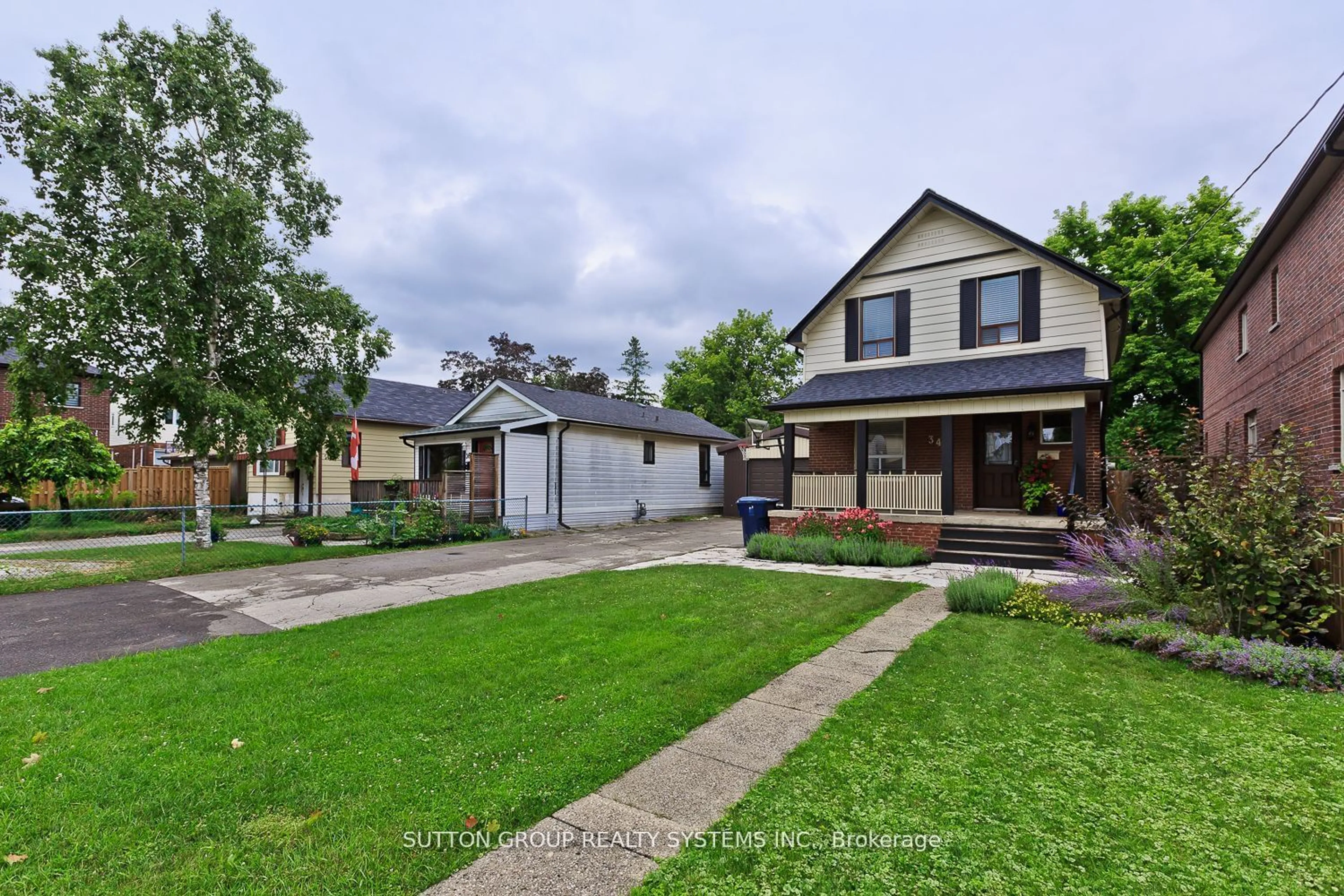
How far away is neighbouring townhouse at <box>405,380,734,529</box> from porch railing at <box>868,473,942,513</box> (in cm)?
993

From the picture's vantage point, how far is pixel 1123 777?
2965 millimetres

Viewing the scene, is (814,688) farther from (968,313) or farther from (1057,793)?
A: (968,313)

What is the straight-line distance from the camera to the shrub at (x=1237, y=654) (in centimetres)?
428

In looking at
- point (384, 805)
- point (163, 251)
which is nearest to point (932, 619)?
point (384, 805)

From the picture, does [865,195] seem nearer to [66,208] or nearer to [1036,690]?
[1036,690]

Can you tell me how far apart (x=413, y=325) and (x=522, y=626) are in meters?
28.9

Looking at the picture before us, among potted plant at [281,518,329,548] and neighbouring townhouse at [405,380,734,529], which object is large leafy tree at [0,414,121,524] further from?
neighbouring townhouse at [405,380,734,529]

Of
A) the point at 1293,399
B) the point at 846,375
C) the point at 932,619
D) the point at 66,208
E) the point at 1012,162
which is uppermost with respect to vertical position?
the point at 1012,162

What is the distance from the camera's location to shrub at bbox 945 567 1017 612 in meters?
6.71

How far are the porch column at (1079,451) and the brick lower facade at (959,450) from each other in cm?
30

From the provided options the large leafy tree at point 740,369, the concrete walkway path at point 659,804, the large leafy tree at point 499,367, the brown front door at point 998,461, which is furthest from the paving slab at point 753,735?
the large leafy tree at point 499,367

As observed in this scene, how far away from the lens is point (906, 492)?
11.8 metres

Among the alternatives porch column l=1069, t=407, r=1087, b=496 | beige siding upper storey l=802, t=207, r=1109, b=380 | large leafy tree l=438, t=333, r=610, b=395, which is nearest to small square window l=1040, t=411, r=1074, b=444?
beige siding upper storey l=802, t=207, r=1109, b=380

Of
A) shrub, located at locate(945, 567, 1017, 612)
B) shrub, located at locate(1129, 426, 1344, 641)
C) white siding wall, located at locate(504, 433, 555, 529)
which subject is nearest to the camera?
shrub, located at locate(1129, 426, 1344, 641)
